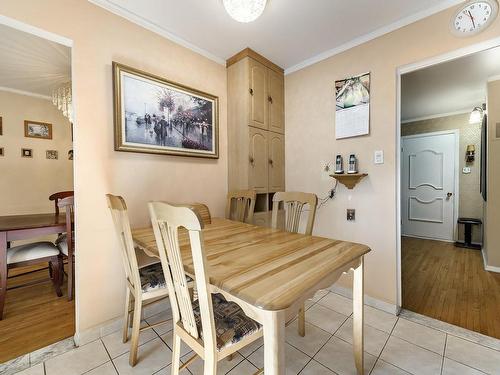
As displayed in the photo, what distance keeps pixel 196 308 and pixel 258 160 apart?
1630 millimetres

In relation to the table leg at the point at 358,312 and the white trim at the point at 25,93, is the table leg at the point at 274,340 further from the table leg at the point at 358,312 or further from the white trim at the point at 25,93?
the white trim at the point at 25,93

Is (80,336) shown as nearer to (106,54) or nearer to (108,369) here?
(108,369)

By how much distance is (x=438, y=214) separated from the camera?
4.12 meters

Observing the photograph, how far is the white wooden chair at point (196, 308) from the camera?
744mm

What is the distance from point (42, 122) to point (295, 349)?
13.9 ft

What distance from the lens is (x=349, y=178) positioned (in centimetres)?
210

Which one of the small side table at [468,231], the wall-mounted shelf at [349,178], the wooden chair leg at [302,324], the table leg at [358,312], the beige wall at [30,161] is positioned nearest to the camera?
the table leg at [358,312]

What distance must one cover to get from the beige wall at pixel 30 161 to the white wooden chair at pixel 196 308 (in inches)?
133

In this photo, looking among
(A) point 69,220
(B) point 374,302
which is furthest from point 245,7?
(B) point 374,302

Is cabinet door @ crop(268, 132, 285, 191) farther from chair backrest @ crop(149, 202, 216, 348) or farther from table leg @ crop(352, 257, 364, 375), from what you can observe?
chair backrest @ crop(149, 202, 216, 348)

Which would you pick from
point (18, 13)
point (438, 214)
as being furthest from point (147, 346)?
point (438, 214)

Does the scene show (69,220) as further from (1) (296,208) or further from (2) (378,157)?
(2) (378,157)

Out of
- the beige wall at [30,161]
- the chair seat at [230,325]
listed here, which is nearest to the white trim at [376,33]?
the chair seat at [230,325]

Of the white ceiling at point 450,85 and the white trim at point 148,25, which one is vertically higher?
the white trim at point 148,25
